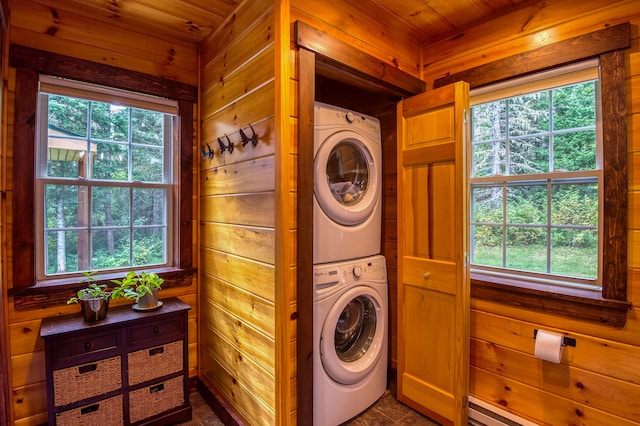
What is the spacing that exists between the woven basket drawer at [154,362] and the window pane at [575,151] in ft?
7.84

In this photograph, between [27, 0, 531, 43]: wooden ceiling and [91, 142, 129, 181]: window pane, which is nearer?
[27, 0, 531, 43]: wooden ceiling

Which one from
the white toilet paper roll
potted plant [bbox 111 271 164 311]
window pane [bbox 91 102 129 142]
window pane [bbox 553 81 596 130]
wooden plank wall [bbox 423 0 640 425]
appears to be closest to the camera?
wooden plank wall [bbox 423 0 640 425]

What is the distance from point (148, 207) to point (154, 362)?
38.3 inches

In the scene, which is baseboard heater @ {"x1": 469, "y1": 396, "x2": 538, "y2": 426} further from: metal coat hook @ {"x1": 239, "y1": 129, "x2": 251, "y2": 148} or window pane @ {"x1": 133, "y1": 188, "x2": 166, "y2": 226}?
window pane @ {"x1": 133, "y1": 188, "x2": 166, "y2": 226}

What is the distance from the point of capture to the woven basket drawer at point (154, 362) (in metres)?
1.72

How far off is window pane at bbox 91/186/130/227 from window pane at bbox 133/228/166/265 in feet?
0.37

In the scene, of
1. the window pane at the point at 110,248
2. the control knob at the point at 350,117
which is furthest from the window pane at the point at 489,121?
the window pane at the point at 110,248

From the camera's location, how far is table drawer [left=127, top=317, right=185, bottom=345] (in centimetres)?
172

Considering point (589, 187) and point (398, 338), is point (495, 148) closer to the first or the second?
point (589, 187)

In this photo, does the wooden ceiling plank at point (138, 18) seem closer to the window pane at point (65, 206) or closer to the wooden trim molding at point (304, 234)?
the wooden trim molding at point (304, 234)

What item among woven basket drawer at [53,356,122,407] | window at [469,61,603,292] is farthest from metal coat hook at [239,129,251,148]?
window at [469,61,603,292]

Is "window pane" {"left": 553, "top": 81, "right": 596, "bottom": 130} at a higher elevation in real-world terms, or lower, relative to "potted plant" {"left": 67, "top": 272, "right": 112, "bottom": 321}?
higher

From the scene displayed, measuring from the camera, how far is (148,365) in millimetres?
1759

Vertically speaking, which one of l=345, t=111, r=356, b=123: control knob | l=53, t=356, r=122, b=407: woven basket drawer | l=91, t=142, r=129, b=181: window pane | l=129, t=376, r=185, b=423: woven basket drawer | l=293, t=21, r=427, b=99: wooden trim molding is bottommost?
l=129, t=376, r=185, b=423: woven basket drawer
